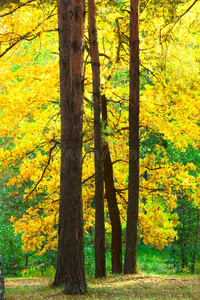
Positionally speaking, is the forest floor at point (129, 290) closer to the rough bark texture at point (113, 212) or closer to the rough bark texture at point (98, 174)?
the rough bark texture at point (98, 174)

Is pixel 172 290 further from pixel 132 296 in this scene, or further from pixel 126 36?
pixel 126 36

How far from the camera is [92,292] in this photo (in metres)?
6.88

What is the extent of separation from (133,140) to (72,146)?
9.75ft

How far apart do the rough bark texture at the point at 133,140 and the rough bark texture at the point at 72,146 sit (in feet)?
6.93

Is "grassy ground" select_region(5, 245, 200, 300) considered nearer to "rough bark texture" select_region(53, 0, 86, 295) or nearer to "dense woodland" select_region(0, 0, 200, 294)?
"rough bark texture" select_region(53, 0, 86, 295)

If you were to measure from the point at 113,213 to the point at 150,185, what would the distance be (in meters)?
1.63

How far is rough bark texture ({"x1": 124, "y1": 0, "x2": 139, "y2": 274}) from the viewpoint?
9.64 metres

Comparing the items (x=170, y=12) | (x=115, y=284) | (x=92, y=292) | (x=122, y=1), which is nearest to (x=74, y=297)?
(x=92, y=292)

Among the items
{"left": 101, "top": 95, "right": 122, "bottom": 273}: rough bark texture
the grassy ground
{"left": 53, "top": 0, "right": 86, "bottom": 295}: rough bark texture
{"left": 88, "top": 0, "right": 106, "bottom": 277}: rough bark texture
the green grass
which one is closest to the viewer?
the grassy ground

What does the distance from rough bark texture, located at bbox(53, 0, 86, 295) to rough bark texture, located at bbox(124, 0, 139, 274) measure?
83.2 inches

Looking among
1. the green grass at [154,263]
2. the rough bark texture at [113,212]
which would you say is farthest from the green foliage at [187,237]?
the rough bark texture at [113,212]

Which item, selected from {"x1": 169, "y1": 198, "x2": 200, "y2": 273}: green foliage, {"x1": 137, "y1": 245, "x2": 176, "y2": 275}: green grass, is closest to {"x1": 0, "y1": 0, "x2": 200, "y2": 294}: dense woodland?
{"x1": 169, "y1": 198, "x2": 200, "y2": 273}: green foliage

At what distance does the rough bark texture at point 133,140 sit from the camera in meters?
9.64

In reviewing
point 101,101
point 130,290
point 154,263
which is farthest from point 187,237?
point 130,290
